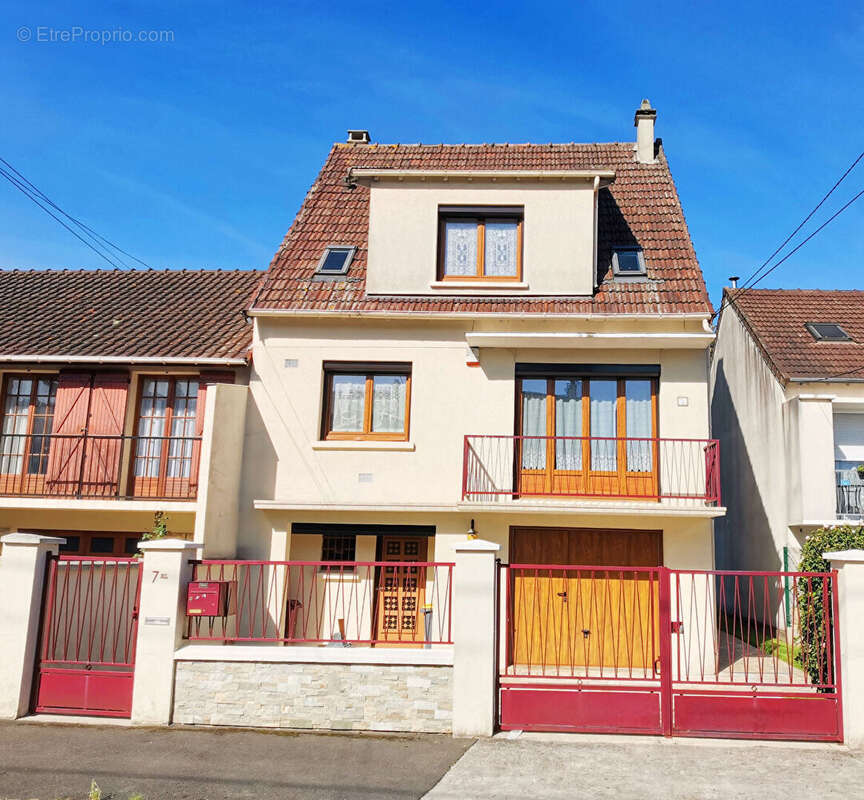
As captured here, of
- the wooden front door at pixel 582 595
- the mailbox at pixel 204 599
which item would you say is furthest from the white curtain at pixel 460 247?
the mailbox at pixel 204 599

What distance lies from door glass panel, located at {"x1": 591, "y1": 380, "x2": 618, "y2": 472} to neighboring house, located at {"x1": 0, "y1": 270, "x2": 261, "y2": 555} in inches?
227

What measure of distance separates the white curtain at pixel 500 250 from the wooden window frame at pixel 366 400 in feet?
7.54

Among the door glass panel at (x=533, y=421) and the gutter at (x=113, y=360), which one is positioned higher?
the gutter at (x=113, y=360)

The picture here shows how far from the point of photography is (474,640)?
348 inches

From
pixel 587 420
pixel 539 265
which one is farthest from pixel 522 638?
pixel 539 265

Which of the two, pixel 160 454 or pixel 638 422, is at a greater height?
pixel 638 422

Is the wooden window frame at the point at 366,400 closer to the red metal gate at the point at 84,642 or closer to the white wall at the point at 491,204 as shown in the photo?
the white wall at the point at 491,204

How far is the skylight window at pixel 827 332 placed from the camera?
16609 millimetres

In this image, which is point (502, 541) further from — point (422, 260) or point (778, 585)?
point (778, 585)

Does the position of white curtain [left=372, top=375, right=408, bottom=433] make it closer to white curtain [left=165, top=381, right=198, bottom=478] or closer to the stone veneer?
white curtain [left=165, top=381, right=198, bottom=478]

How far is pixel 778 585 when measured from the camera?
51.0 ft

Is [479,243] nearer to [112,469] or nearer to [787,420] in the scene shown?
[787,420]

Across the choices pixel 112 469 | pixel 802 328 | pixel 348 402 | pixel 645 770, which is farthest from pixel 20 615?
pixel 802 328

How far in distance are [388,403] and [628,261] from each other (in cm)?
486
